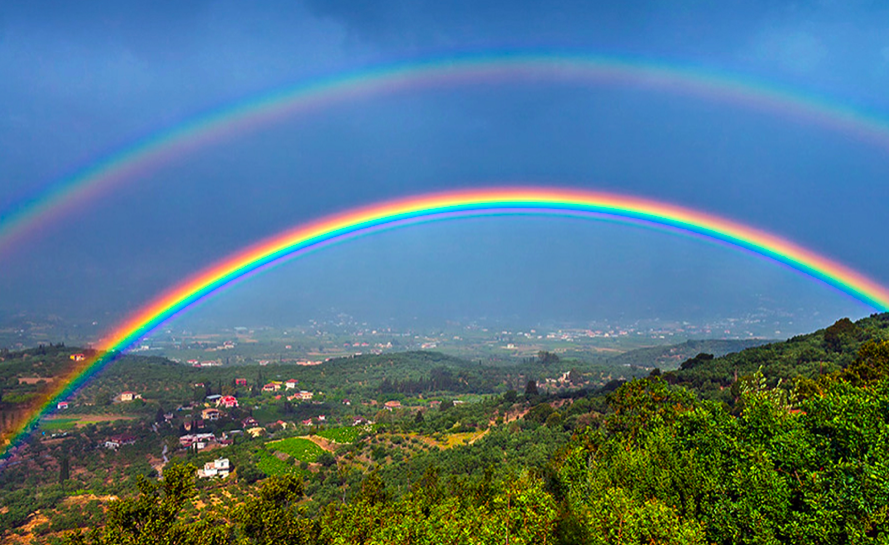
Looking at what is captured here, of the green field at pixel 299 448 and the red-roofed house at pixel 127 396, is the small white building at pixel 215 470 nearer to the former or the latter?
the green field at pixel 299 448

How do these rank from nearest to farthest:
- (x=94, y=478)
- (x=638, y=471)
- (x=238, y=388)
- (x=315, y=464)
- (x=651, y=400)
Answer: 1. (x=638, y=471)
2. (x=651, y=400)
3. (x=315, y=464)
4. (x=94, y=478)
5. (x=238, y=388)

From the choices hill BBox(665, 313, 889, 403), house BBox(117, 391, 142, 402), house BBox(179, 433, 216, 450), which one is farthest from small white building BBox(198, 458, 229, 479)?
house BBox(117, 391, 142, 402)

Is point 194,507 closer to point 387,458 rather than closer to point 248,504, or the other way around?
point 387,458

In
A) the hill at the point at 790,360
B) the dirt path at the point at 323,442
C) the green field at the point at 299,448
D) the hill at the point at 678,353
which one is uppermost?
the hill at the point at 790,360

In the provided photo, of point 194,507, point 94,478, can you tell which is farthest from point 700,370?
point 94,478

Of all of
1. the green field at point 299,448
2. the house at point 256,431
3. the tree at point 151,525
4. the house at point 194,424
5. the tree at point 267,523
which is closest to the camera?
the tree at point 151,525

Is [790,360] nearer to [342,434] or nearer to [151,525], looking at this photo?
[151,525]

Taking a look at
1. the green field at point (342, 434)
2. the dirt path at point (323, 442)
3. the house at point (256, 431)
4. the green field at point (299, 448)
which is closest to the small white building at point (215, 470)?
the green field at point (299, 448)

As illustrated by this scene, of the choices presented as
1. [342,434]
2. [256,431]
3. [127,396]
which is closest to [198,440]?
[256,431]
